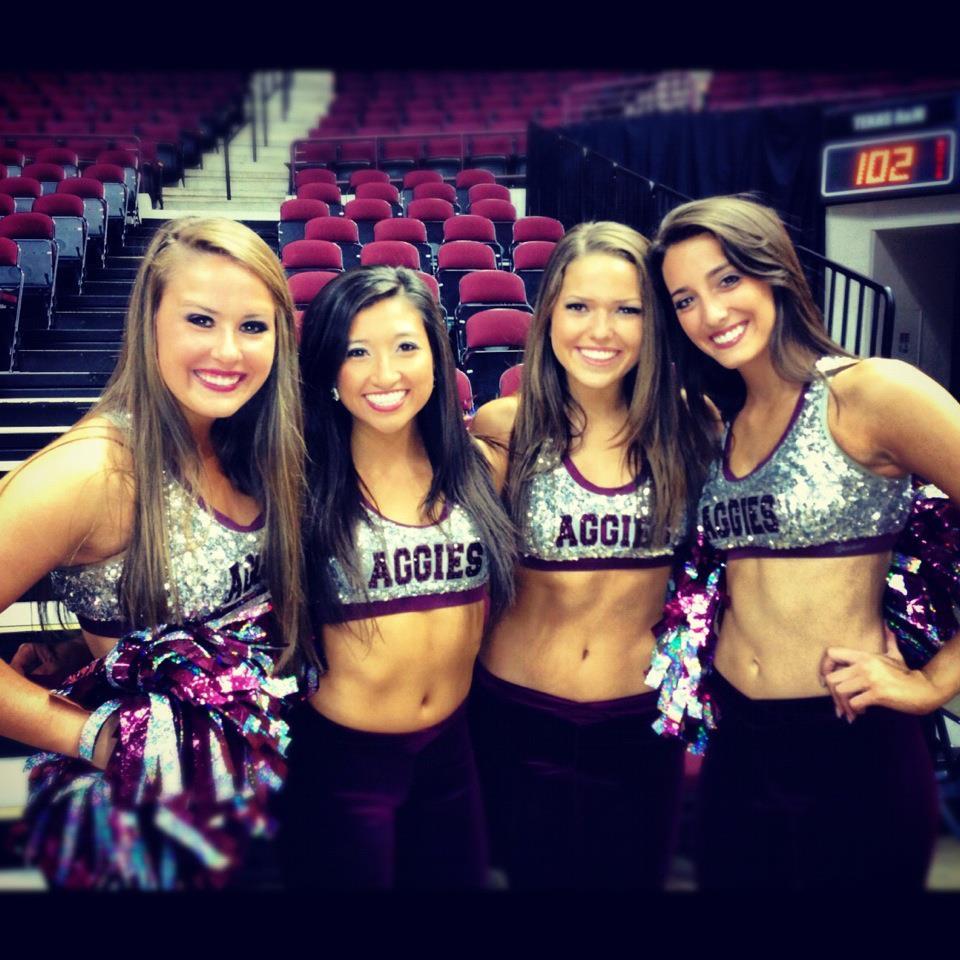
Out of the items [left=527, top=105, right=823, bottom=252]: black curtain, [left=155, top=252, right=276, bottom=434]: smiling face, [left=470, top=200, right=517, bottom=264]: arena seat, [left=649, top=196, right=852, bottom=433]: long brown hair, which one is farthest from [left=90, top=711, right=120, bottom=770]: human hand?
[left=470, top=200, right=517, bottom=264]: arena seat

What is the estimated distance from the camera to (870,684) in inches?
50.9

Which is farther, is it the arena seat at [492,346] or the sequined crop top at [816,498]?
the arena seat at [492,346]

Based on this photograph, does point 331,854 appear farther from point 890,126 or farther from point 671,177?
point 671,177

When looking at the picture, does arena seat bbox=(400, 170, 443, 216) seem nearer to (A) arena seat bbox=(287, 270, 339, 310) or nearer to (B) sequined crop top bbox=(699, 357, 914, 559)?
(A) arena seat bbox=(287, 270, 339, 310)

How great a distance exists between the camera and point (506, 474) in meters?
1.65

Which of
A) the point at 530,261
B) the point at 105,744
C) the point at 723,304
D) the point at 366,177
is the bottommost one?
the point at 105,744

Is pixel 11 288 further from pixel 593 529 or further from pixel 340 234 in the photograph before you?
pixel 340 234

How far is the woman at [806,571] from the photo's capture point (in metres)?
1.29

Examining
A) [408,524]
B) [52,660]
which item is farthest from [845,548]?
[52,660]

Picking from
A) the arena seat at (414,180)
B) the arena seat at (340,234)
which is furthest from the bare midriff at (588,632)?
the arena seat at (414,180)

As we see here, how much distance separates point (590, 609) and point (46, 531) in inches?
36.8

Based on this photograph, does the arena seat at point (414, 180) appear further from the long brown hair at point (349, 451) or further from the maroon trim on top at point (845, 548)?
the maroon trim on top at point (845, 548)

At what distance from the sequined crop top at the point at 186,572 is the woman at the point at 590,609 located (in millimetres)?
543

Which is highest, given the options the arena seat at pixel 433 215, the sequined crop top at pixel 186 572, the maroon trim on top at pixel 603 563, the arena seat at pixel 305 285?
the arena seat at pixel 433 215
